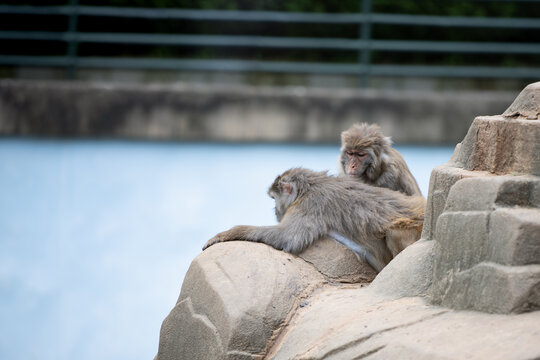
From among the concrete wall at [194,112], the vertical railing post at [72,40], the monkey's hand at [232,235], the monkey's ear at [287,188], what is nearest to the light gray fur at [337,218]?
the monkey's hand at [232,235]

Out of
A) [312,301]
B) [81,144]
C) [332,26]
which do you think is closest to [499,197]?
[312,301]

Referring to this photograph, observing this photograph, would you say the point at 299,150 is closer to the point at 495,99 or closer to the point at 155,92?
the point at 155,92

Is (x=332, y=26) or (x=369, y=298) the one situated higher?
(x=332, y=26)

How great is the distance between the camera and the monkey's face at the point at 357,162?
657 cm

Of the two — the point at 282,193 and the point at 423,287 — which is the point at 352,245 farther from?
the point at 423,287

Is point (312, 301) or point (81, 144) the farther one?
point (81, 144)

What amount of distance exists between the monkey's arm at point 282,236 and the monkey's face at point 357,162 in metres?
1.43

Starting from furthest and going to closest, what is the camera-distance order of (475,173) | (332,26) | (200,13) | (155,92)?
(332,26) → (200,13) → (155,92) → (475,173)

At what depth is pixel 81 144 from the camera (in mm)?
8641

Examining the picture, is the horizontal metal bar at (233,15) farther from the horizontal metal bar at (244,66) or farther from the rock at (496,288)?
the rock at (496,288)

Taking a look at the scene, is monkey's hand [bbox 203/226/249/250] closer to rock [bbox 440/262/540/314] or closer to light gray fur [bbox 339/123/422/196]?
light gray fur [bbox 339/123/422/196]

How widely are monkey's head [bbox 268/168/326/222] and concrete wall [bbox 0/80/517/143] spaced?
288 cm

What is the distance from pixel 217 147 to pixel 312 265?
12.2ft

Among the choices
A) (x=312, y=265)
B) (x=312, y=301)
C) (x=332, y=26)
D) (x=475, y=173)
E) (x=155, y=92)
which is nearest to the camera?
(x=475, y=173)
